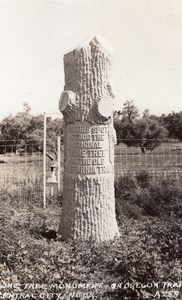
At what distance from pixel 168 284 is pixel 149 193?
3897 millimetres

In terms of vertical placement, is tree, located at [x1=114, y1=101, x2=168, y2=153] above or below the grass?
above

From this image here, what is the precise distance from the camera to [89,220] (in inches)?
204

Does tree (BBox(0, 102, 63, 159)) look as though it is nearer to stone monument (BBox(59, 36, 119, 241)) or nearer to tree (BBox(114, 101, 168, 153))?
tree (BBox(114, 101, 168, 153))

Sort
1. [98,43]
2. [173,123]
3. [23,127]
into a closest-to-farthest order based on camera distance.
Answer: [98,43] → [23,127] → [173,123]

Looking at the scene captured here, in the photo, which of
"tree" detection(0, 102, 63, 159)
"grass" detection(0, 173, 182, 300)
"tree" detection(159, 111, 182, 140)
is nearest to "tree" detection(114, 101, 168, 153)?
"tree" detection(159, 111, 182, 140)

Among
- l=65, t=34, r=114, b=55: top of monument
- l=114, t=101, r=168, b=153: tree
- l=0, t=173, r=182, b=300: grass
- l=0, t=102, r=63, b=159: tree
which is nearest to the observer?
l=0, t=173, r=182, b=300: grass

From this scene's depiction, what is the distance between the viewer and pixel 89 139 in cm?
511

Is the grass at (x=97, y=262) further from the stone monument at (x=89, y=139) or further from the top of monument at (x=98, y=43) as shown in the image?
the top of monument at (x=98, y=43)

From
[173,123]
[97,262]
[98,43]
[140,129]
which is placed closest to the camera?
[97,262]

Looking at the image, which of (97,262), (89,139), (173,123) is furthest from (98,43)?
(173,123)

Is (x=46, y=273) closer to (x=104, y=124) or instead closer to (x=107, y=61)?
(x=104, y=124)

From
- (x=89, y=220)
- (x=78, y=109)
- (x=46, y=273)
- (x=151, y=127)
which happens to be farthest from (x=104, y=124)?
(x=151, y=127)

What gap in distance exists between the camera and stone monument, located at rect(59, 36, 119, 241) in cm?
508

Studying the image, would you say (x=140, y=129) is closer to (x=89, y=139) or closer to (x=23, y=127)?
(x=23, y=127)
